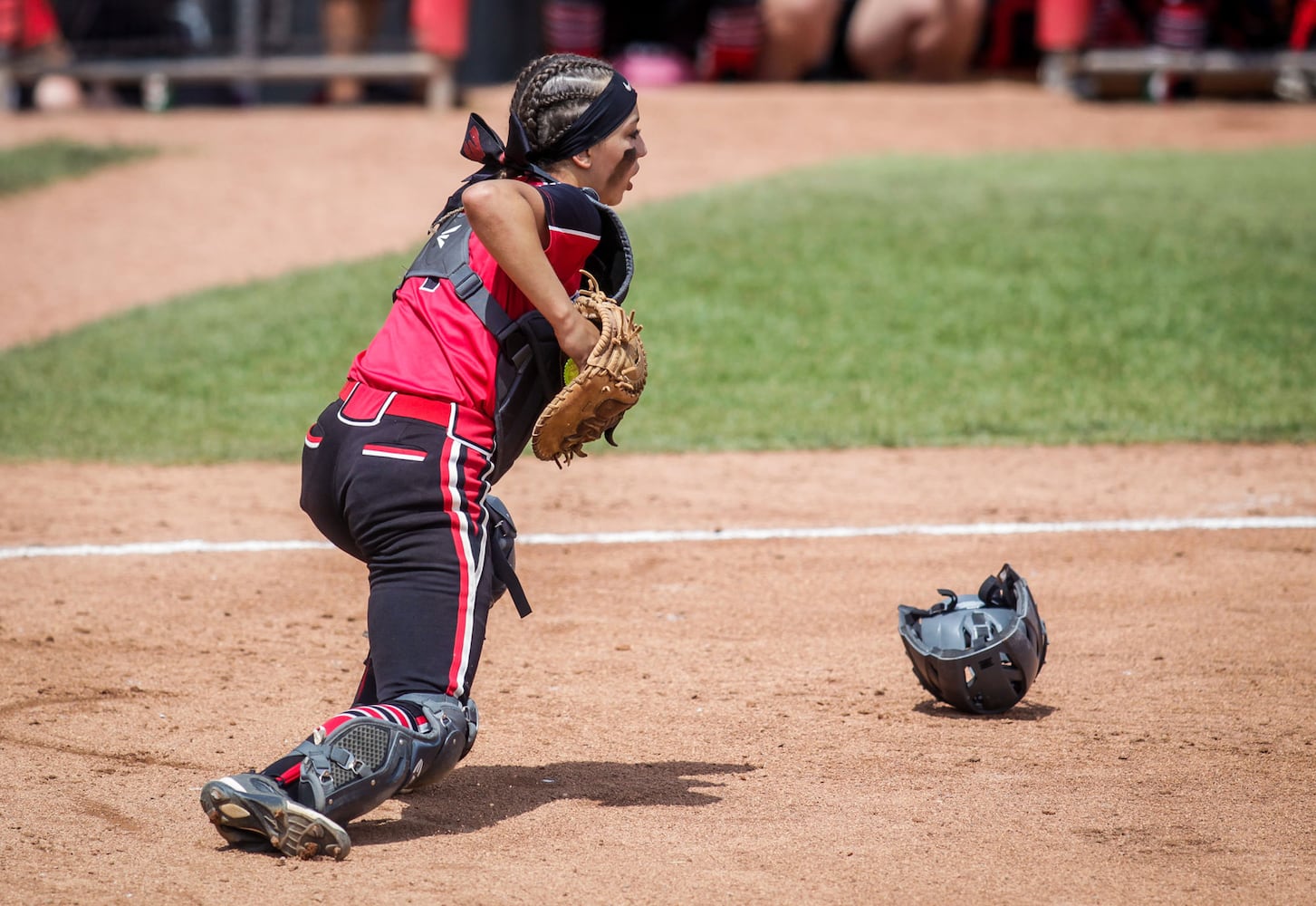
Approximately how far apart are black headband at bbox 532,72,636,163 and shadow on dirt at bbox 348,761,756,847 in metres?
1.52

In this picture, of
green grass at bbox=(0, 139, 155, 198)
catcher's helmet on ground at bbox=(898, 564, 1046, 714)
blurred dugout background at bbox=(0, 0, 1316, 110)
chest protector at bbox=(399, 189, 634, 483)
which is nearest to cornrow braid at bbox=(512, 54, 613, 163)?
chest protector at bbox=(399, 189, 634, 483)

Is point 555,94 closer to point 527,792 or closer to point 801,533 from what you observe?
point 527,792

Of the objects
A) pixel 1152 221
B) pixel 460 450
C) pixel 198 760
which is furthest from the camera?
pixel 1152 221

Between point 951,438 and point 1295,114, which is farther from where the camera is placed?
point 1295,114

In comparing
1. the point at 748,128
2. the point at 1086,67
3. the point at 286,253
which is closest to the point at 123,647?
the point at 286,253

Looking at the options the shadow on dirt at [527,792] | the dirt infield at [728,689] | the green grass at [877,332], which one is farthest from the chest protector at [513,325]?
the green grass at [877,332]

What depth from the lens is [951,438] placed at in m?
8.34

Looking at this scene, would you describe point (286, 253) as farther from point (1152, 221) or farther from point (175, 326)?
point (1152, 221)

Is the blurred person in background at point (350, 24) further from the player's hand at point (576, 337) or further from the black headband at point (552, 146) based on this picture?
the player's hand at point (576, 337)

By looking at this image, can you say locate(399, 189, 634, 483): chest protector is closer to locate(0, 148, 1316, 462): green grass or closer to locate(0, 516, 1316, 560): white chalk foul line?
locate(0, 516, 1316, 560): white chalk foul line

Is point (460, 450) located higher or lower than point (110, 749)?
higher

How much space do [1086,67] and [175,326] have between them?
31.6 feet

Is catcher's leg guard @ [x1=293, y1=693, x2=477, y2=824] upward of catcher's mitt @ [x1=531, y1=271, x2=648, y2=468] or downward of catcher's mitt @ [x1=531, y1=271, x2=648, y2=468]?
downward

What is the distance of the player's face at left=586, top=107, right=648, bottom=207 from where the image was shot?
354cm
